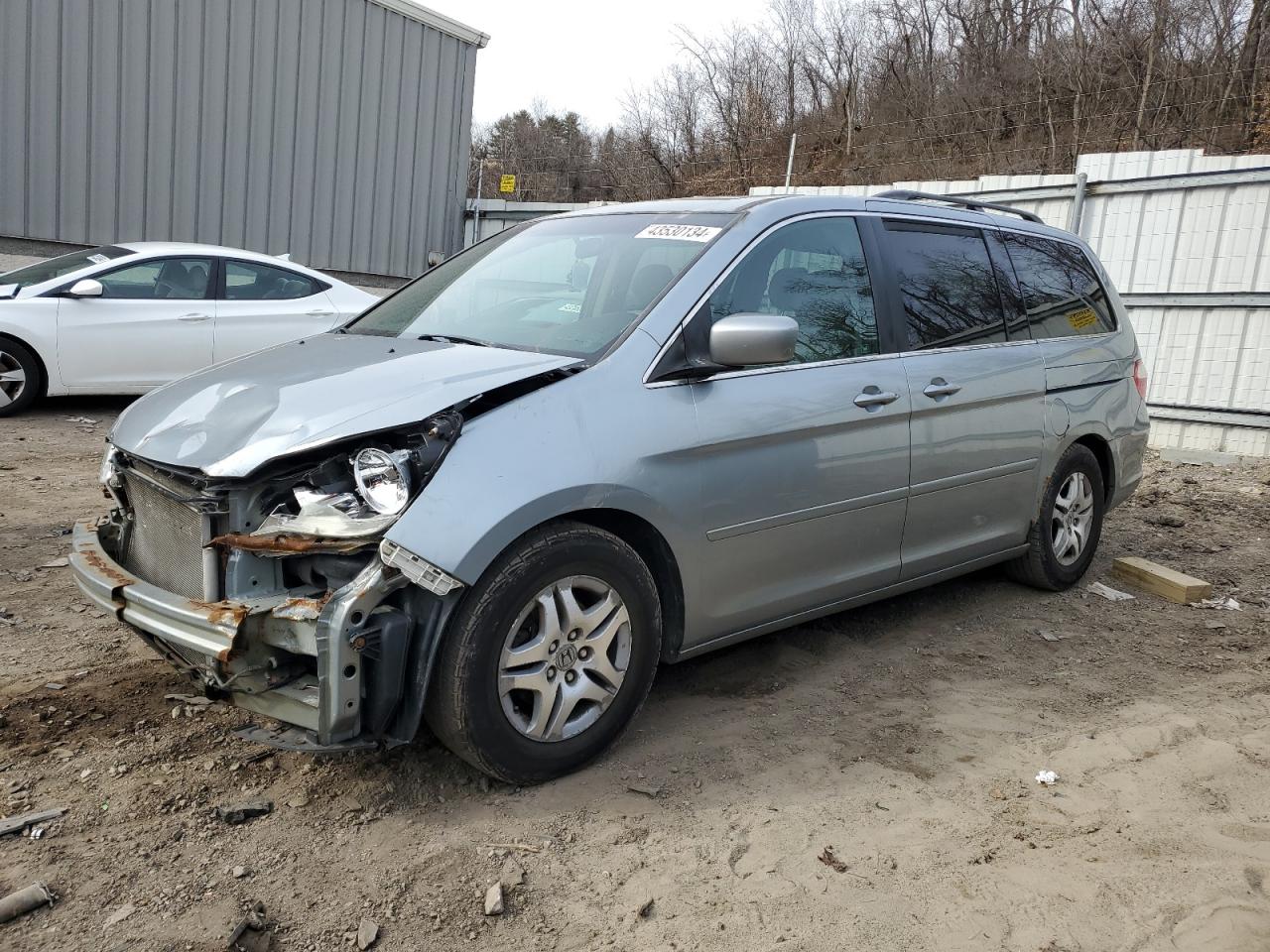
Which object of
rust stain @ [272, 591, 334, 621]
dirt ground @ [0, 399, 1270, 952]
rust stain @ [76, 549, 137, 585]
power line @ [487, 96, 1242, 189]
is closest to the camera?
dirt ground @ [0, 399, 1270, 952]

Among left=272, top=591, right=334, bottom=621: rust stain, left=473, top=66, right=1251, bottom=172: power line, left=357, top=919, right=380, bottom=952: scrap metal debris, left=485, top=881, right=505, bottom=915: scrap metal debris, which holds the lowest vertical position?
left=357, top=919, right=380, bottom=952: scrap metal debris

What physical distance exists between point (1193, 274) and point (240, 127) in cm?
1104

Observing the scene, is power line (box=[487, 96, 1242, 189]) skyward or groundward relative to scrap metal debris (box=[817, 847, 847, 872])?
skyward

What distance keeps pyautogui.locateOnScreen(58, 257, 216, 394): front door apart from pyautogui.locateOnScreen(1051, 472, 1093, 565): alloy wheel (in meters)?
6.96

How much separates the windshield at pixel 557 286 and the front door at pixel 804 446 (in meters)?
0.28

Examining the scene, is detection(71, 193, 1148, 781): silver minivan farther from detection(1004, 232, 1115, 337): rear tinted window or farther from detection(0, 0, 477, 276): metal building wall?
detection(0, 0, 477, 276): metal building wall

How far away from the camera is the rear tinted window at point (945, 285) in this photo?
435cm

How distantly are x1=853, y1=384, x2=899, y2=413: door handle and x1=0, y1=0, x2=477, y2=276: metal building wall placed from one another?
10939 millimetres

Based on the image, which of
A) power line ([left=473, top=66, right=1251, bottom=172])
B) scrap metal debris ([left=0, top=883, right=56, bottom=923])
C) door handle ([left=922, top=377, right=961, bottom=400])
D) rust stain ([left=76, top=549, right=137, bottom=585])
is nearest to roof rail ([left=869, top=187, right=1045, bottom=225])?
door handle ([left=922, top=377, right=961, bottom=400])

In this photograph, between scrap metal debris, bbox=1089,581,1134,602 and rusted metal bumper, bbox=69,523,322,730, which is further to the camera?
scrap metal debris, bbox=1089,581,1134,602

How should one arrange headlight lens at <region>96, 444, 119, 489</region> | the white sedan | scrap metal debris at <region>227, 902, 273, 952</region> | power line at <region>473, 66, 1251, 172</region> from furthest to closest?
1. power line at <region>473, 66, 1251, 172</region>
2. the white sedan
3. headlight lens at <region>96, 444, 119, 489</region>
4. scrap metal debris at <region>227, 902, 273, 952</region>

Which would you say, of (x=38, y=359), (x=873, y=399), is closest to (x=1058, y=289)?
(x=873, y=399)

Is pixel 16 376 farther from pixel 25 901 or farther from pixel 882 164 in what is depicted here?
pixel 882 164

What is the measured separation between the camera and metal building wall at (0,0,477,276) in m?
11.4
